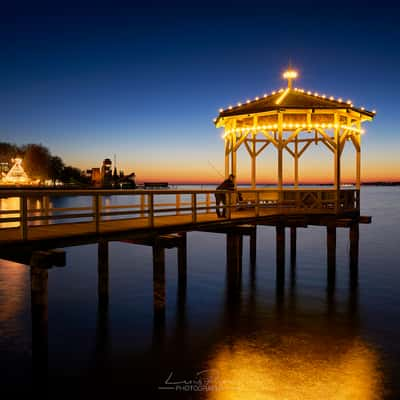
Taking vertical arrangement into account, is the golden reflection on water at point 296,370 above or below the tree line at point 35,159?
below

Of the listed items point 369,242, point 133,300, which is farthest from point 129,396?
point 369,242

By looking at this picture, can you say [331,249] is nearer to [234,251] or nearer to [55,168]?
[234,251]

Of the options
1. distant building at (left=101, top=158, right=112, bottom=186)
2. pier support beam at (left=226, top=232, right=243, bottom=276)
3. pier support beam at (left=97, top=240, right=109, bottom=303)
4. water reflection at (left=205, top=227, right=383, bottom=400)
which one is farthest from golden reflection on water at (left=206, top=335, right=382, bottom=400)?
distant building at (left=101, top=158, right=112, bottom=186)

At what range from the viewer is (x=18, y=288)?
63.1 ft

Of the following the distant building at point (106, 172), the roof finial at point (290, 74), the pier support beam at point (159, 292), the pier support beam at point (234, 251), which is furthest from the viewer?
the distant building at point (106, 172)

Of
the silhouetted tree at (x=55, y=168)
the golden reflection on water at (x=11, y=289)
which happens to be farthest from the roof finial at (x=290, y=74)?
the silhouetted tree at (x=55, y=168)

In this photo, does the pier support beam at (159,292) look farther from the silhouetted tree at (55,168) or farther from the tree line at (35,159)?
the silhouetted tree at (55,168)

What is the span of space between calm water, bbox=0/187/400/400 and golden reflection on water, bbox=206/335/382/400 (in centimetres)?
3

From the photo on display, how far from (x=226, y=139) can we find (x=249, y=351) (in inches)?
400

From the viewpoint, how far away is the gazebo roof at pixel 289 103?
1619 cm

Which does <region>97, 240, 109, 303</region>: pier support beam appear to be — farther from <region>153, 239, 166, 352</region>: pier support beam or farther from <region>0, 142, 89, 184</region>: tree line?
<region>0, 142, 89, 184</region>: tree line

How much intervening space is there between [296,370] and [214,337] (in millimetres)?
3022

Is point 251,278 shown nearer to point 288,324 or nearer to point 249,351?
point 288,324

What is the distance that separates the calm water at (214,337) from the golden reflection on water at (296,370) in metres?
0.03
